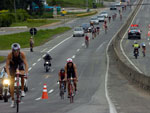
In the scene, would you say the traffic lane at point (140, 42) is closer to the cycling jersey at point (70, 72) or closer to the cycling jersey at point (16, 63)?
the cycling jersey at point (70, 72)

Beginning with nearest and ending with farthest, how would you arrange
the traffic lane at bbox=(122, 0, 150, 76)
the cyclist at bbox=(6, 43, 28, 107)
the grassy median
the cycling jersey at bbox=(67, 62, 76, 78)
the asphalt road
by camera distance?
1. the cyclist at bbox=(6, 43, 28, 107)
2. the asphalt road
3. the cycling jersey at bbox=(67, 62, 76, 78)
4. the traffic lane at bbox=(122, 0, 150, 76)
5. the grassy median

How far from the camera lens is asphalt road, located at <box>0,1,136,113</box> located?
49.9 ft

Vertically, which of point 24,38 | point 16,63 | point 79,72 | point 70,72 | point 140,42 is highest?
point 16,63

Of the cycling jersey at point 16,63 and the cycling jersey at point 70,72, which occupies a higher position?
the cycling jersey at point 16,63

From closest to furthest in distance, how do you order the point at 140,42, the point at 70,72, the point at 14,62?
the point at 14,62 → the point at 70,72 → the point at 140,42

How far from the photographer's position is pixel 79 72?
39.0 meters

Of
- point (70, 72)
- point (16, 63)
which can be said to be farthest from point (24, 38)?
point (16, 63)

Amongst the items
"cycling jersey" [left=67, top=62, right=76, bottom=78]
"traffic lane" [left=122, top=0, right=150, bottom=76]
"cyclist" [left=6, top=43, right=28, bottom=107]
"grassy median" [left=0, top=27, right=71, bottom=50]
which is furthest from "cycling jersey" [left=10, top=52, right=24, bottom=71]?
"grassy median" [left=0, top=27, right=71, bottom=50]

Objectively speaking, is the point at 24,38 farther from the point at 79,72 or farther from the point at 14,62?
the point at 14,62

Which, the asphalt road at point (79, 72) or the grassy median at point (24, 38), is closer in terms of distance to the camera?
the asphalt road at point (79, 72)

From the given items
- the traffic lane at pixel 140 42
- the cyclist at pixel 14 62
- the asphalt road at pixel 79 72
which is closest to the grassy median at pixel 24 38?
the asphalt road at pixel 79 72

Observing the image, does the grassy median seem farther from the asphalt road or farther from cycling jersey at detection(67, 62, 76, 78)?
cycling jersey at detection(67, 62, 76, 78)

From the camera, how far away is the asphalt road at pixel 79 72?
15.2 meters

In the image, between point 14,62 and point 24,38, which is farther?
point 24,38
